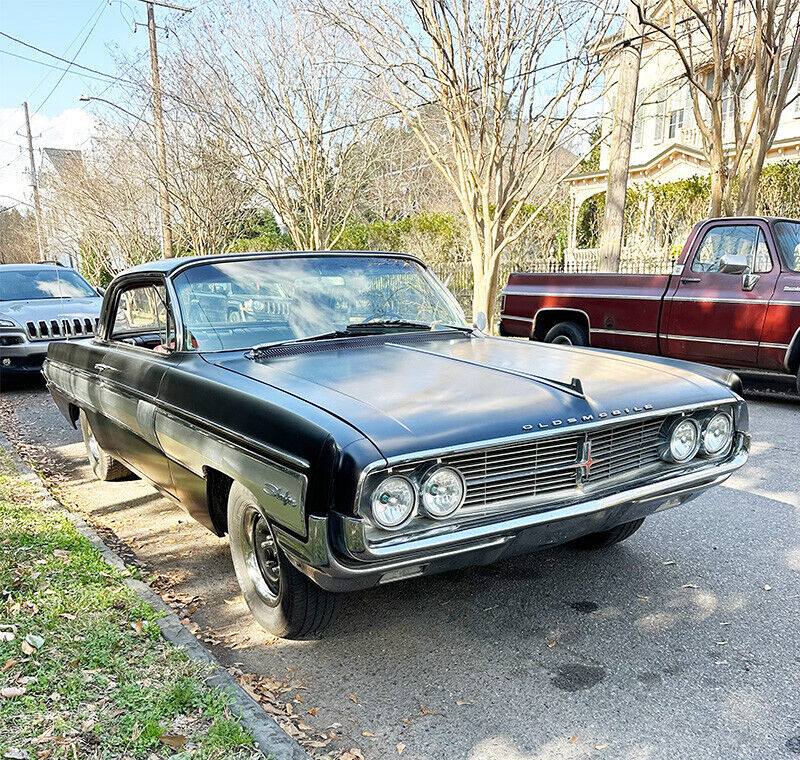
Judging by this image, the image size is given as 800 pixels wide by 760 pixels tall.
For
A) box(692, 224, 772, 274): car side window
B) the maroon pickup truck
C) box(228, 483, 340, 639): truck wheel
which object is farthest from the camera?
box(692, 224, 772, 274): car side window

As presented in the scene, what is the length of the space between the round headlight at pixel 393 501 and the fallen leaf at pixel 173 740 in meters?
0.96

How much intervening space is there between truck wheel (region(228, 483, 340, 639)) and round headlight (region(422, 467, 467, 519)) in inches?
26.1

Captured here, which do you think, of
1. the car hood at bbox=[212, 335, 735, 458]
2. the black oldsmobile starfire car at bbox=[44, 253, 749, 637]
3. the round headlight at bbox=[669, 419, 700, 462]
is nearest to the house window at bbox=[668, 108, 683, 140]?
the black oldsmobile starfire car at bbox=[44, 253, 749, 637]

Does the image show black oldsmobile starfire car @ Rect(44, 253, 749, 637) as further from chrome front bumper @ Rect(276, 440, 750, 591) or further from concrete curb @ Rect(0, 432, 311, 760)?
concrete curb @ Rect(0, 432, 311, 760)

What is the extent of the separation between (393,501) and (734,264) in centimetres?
646

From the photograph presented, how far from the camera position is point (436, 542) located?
2645mm

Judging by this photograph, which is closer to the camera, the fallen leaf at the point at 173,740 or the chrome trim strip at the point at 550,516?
the fallen leaf at the point at 173,740

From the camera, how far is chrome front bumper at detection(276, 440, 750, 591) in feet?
8.35

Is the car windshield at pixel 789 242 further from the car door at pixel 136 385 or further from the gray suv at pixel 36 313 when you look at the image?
the gray suv at pixel 36 313

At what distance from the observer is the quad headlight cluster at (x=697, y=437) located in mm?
3332

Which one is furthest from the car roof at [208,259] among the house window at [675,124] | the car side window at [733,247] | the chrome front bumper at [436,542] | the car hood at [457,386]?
the house window at [675,124]

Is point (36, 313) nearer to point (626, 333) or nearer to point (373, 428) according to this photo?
point (626, 333)

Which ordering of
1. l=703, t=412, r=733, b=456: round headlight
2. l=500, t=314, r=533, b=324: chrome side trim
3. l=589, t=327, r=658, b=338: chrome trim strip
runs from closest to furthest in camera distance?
l=703, t=412, r=733, b=456: round headlight < l=589, t=327, r=658, b=338: chrome trim strip < l=500, t=314, r=533, b=324: chrome side trim

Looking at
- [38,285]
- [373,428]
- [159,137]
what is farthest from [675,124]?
[373,428]
